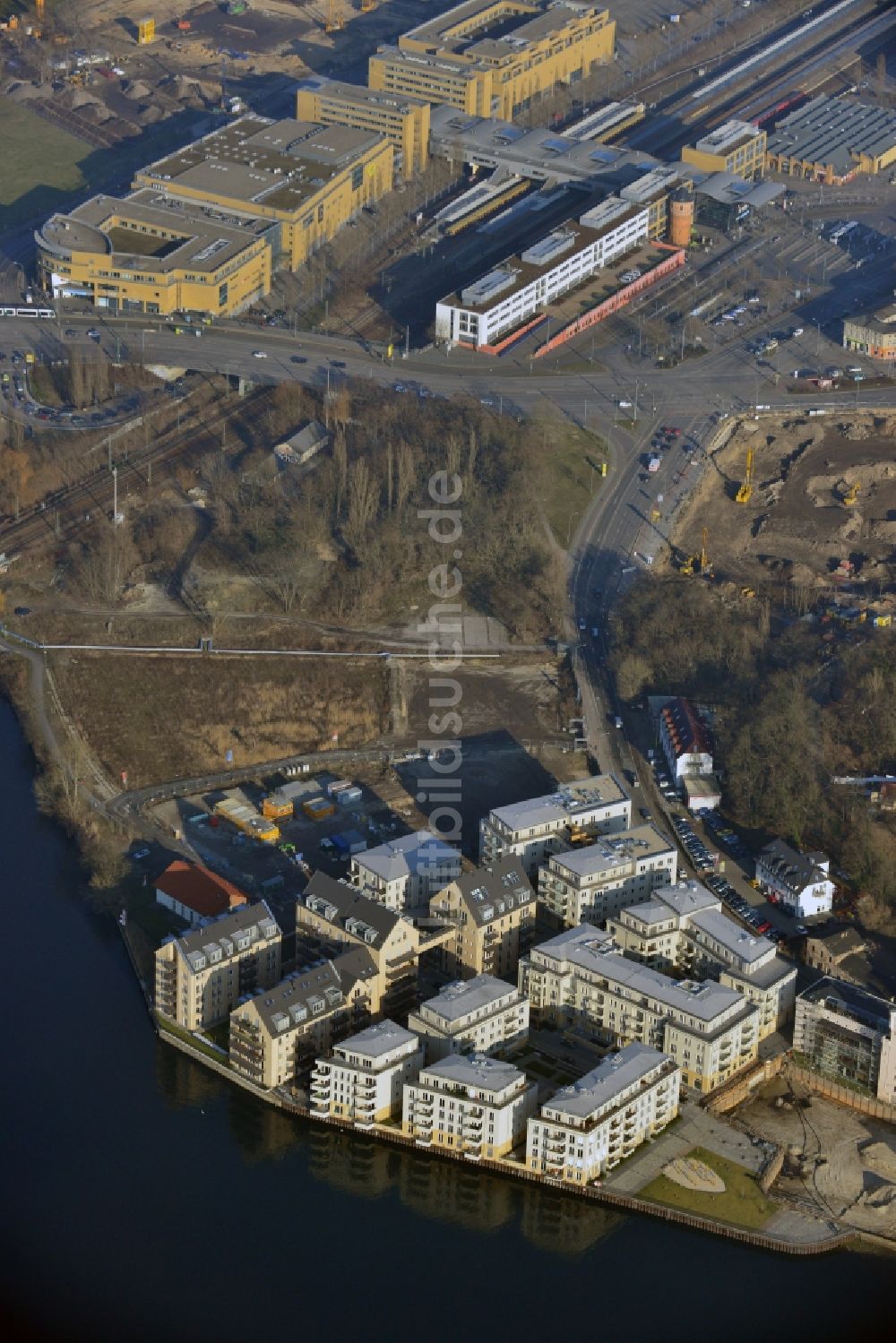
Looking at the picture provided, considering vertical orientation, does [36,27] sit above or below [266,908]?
above

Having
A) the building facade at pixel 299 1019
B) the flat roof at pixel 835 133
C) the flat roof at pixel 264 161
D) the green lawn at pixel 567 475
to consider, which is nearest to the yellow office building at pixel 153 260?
the flat roof at pixel 264 161

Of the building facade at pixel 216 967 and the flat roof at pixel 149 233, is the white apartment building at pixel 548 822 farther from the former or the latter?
the flat roof at pixel 149 233

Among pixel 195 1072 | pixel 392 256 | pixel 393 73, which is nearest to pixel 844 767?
pixel 195 1072

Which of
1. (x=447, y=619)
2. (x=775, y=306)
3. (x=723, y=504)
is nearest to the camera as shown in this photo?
(x=447, y=619)

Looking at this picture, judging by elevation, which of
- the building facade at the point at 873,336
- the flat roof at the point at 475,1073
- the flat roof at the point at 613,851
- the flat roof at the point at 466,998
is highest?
the building facade at the point at 873,336

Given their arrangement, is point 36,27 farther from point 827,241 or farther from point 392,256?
point 827,241

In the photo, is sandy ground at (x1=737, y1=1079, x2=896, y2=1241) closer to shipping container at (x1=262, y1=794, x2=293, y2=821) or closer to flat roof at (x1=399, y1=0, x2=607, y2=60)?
shipping container at (x1=262, y1=794, x2=293, y2=821)
